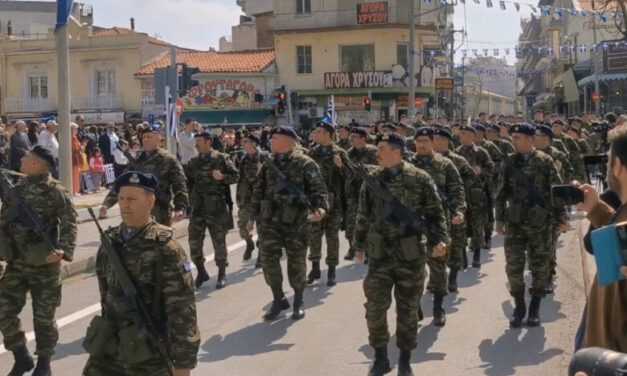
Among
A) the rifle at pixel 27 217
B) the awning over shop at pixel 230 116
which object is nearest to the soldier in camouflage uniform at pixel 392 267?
the rifle at pixel 27 217

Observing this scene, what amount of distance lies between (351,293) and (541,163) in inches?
115

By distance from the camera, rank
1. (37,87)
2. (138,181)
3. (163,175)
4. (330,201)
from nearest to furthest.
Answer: (138,181) → (163,175) → (330,201) → (37,87)

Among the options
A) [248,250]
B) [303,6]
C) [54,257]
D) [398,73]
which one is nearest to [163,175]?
[54,257]

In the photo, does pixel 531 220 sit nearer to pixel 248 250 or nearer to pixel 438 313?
pixel 438 313

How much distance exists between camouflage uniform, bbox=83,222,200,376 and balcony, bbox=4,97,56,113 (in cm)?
5133

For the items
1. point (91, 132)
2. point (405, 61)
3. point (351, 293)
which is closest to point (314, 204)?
point (351, 293)

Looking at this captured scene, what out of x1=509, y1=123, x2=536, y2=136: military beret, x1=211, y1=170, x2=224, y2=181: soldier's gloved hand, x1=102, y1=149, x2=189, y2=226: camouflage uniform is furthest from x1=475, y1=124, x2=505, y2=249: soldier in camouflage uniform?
x1=102, y1=149, x2=189, y2=226: camouflage uniform

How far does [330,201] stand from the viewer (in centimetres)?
1197

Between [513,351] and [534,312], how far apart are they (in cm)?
101

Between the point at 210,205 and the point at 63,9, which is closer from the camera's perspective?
the point at 210,205

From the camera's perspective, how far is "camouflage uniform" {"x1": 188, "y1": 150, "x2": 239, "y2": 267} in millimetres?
10801

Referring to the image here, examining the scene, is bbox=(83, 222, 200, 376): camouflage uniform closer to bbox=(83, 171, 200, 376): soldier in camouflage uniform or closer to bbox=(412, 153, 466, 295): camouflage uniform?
bbox=(83, 171, 200, 376): soldier in camouflage uniform

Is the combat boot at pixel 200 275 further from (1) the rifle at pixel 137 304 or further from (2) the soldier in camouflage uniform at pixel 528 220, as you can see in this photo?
(1) the rifle at pixel 137 304

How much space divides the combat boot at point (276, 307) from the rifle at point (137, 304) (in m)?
4.50
